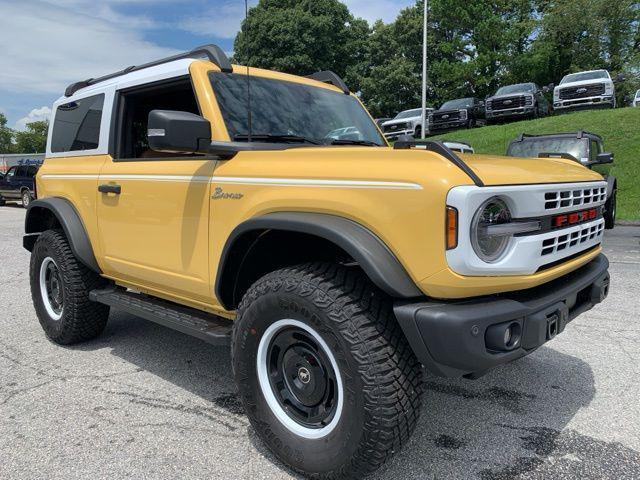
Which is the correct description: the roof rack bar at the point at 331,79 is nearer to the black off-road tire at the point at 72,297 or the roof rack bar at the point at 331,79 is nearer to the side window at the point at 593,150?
the black off-road tire at the point at 72,297

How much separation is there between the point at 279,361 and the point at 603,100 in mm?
21757

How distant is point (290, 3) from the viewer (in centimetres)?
4266

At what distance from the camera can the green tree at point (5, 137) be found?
3813 inches

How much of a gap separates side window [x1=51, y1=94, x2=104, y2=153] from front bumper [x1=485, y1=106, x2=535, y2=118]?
19806 mm

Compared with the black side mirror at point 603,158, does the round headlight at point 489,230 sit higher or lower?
higher

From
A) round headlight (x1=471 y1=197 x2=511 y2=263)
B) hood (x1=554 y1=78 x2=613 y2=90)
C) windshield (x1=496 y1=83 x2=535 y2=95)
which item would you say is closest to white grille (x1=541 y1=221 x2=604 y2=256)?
round headlight (x1=471 y1=197 x2=511 y2=263)

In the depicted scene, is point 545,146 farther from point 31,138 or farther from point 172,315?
point 31,138

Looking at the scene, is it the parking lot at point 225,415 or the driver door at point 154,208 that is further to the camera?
the driver door at point 154,208

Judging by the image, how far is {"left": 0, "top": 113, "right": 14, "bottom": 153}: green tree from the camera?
9686 centimetres

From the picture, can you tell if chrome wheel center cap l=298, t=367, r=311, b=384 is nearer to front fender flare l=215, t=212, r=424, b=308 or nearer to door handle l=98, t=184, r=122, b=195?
front fender flare l=215, t=212, r=424, b=308

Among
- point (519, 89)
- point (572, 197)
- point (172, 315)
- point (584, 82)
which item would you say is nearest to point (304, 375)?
point (172, 315)

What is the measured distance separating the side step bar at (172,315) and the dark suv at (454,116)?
68.7 feet

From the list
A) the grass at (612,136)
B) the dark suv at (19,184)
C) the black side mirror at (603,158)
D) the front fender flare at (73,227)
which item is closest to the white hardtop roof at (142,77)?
the front fender flare at (73,227)

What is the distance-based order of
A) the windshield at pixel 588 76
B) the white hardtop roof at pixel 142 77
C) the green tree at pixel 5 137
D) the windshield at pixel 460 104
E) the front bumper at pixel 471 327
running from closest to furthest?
1. the front bumper at pixel 471 327
2. the white hardtop roof at pixel 142 77
3. the windshield at pixel 588 76
4. the windshield at pixel 460 104
5. the green tree at pixel 5 137
